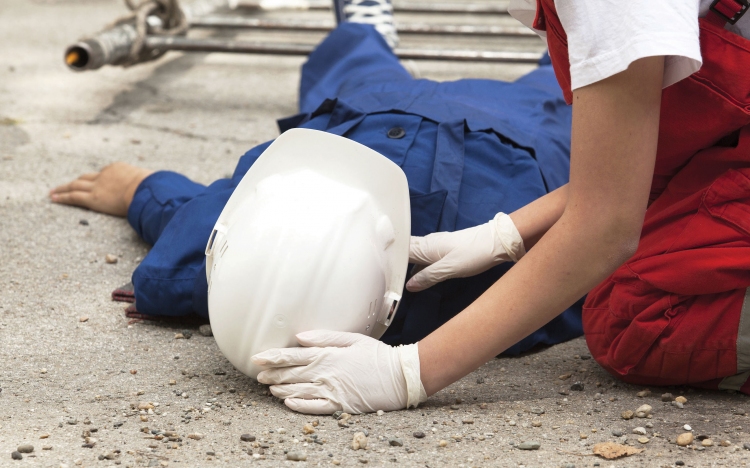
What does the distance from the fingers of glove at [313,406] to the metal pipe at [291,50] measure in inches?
75.0

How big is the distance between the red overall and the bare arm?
0.16m

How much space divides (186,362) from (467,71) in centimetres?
240

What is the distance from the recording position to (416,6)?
390cm

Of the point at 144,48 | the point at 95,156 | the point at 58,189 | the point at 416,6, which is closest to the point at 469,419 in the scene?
the point at 58,189

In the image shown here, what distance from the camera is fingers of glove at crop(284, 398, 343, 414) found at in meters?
1.21

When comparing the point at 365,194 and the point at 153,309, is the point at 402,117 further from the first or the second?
the point at 153,309

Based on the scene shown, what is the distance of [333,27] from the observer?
11.0 feet

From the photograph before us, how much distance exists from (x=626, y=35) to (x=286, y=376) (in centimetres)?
67

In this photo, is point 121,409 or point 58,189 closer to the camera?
point 121,409

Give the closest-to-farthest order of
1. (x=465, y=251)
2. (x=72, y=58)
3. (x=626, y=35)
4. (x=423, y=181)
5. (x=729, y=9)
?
(x=626, y=35) → (x=729, y=9) → (x=465, y=251) → (x=423, y=181) → (x=72, y=58)

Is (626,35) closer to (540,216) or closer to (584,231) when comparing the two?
(584,231)

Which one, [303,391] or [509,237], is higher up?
[509,237]

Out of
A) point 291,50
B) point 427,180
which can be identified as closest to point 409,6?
point 291,50

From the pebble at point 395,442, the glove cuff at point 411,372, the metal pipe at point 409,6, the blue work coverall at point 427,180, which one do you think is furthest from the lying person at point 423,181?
the metal pipe at point 409,6
